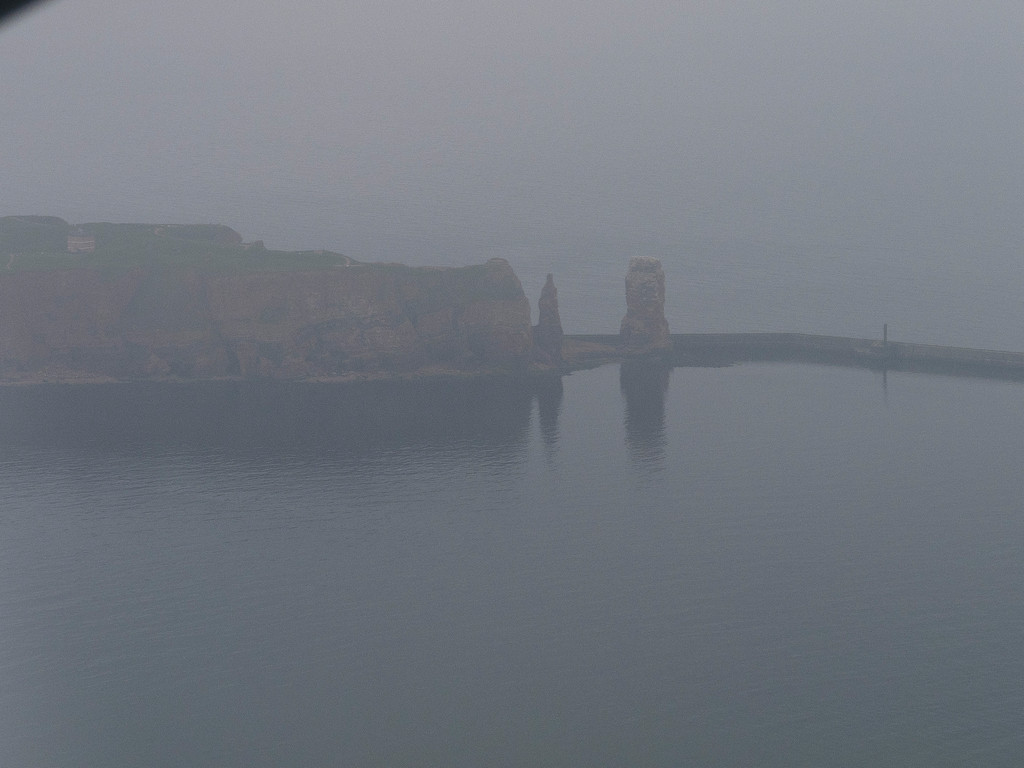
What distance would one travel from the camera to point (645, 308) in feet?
419

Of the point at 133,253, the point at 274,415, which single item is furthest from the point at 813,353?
the point at 133,253

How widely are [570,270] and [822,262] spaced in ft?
159

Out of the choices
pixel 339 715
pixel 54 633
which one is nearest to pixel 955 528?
pixel 339 715

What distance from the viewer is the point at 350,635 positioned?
47.5 meters

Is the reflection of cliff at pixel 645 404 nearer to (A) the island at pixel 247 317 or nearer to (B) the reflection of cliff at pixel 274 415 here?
(A) the island at pixel 247 317

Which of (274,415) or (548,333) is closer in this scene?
(274,415)

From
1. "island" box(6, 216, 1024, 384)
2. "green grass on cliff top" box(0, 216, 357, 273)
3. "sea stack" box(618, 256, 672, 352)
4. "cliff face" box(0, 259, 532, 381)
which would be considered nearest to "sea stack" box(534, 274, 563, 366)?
"island" box(6, 216, 1024, 384)

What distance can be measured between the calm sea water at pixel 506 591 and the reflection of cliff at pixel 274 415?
63 cm

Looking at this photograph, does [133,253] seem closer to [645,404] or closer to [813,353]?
[645,404]

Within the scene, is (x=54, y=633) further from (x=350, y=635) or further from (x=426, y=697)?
(x=426, y=697)

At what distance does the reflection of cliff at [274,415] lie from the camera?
83.1 m

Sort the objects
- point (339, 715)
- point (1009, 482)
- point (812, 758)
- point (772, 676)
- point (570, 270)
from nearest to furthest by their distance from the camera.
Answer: point (812, 758), point (339, 715), point (772, 676), point (1009, 482), point (570, 270)

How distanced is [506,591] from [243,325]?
6544 cm

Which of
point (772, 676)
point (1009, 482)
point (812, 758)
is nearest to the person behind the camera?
point (812, 758)
